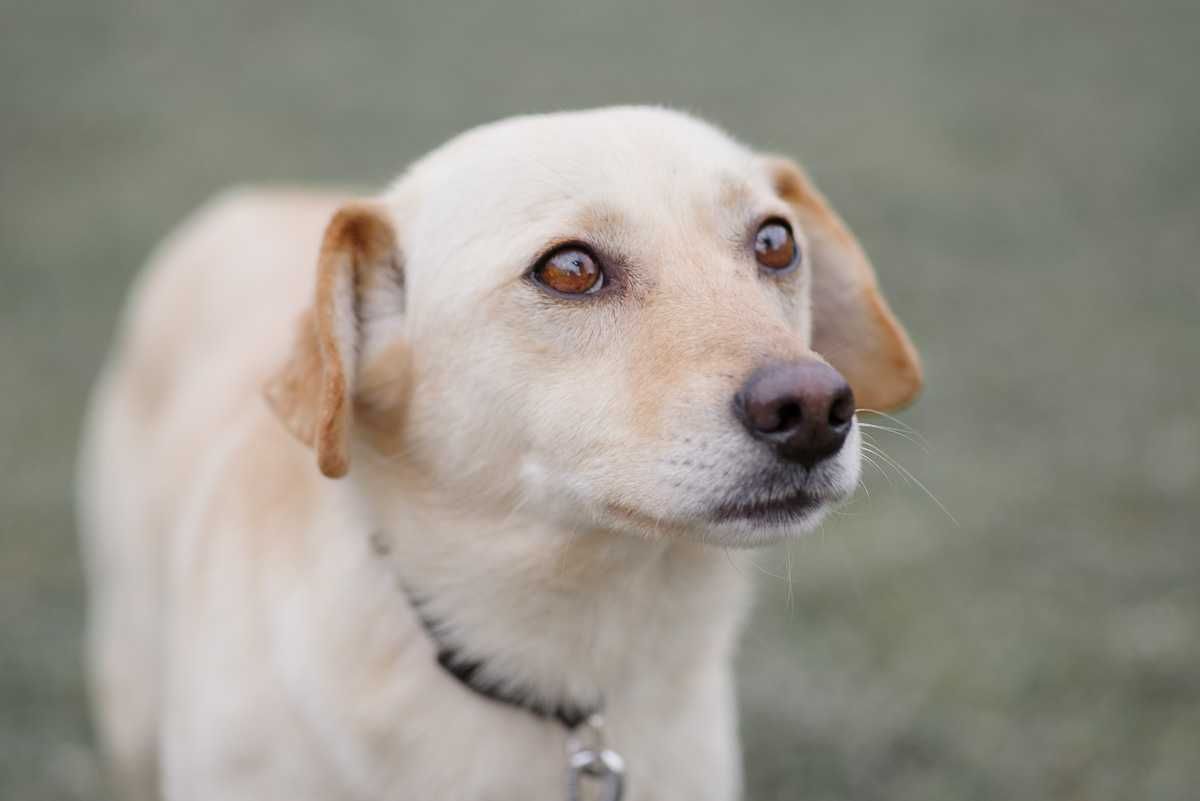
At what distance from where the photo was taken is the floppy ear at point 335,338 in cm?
247

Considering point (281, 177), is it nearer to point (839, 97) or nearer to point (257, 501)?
→ point (839, 97)

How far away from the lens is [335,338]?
2.55 meters

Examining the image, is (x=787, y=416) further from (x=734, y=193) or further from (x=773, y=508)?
(x=734, y=193)

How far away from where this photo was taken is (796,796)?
3912 millimetres

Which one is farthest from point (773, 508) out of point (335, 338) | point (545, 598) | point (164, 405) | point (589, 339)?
point (164, 405)

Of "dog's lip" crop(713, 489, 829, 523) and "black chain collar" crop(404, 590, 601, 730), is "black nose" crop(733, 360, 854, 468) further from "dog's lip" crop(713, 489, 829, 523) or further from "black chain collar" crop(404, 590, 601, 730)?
"black chain collar" crop(404, 590, 601, 730)

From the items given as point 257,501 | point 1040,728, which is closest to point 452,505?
point 257,501

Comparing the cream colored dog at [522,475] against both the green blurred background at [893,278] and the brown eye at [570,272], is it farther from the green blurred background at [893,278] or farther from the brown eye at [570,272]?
the green blurred background at [893,278]

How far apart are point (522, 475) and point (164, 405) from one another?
1.97m

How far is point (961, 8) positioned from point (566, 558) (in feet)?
47.4

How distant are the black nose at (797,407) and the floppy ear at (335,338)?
836 millimetres

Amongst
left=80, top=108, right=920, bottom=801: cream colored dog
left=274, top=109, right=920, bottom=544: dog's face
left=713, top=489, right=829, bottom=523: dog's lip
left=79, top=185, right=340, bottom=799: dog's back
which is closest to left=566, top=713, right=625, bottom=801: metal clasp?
left=80, top=108, right=920, bottom=801: cream colored dog

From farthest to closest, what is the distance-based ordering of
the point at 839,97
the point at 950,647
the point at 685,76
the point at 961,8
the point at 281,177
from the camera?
the point at 961,8 → the point at 685,76 → the point at 839,97 → the point at 281,177 → the point at 950,647

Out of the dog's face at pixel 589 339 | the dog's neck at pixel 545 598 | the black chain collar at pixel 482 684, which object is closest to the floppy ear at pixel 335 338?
the dog's face at pixel 589 339
